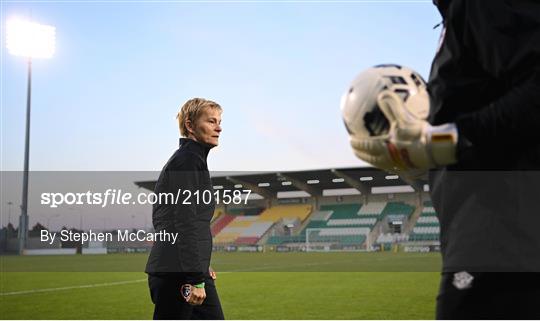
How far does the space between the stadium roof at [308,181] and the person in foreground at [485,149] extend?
155 feet

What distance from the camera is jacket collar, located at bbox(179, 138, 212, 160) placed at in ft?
13.8

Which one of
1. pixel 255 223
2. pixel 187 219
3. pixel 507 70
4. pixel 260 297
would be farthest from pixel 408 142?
pixel 255 223

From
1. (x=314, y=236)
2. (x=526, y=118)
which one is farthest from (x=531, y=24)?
(x=314, y=236)

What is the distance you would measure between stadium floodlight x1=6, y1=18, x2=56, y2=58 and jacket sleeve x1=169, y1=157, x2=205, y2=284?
36237mm

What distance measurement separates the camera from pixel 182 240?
397cm

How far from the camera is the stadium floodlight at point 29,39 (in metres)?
36.7

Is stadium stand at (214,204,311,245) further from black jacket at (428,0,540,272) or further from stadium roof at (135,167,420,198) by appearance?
black jacket at (428,0,540,272)

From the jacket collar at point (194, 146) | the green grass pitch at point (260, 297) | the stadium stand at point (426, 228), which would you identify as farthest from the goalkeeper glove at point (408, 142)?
the stadium stand at point (426, 228)

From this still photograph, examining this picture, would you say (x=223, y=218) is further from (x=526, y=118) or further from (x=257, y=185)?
(x=526, y=118)

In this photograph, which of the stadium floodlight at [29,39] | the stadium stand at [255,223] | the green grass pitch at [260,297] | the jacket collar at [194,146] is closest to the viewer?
the jacket collar at [194,146]

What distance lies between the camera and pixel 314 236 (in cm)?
5234

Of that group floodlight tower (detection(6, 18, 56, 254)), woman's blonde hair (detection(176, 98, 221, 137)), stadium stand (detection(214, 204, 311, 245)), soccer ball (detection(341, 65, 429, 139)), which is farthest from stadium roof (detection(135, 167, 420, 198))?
soccer ball (detection(341, 65, 429, 139))

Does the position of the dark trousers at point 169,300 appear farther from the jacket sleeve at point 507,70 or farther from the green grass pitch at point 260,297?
the green grass pitch at point 260,297

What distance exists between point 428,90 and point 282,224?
55893 millimetres
